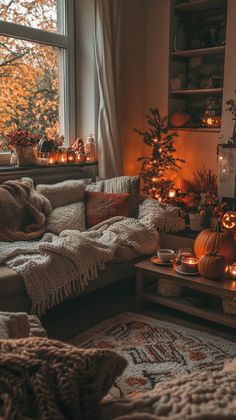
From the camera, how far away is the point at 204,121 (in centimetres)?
428

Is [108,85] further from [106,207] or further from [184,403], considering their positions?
[184,403]

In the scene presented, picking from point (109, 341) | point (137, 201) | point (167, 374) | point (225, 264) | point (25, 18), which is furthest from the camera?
point (25, 18)

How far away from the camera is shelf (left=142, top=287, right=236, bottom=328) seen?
238cm

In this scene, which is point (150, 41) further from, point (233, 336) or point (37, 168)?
point (233, 336)

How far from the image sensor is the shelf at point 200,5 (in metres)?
4.04

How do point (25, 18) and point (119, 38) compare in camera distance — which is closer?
point (25, 18)

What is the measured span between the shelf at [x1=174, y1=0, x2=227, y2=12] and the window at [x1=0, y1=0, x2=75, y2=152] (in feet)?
3.65

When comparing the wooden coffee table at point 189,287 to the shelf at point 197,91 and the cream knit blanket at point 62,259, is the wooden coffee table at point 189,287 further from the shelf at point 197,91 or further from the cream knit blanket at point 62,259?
the shelf at point 197,91

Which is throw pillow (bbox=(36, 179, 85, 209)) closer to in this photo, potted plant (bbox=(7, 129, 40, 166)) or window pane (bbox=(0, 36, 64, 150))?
potted plant (bbox=(7, 129, 40, 166))

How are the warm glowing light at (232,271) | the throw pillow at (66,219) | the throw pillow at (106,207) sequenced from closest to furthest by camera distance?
1. the warm glowing light at (232,271)
2. the throw pillow at (66,219)
3. the throw pillow at (106,207)

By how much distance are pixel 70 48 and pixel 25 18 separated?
57 cm

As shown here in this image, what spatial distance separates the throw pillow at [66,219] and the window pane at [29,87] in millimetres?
903

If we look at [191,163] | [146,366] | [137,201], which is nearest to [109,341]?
[146,366]

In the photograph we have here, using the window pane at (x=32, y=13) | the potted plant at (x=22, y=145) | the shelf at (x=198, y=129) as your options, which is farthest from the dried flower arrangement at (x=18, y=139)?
the shelf at (x=198, y=129)
